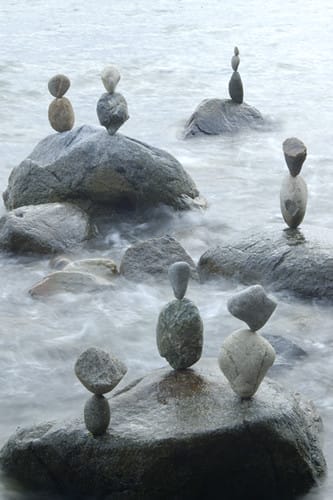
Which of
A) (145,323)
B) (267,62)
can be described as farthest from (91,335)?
(267,62)

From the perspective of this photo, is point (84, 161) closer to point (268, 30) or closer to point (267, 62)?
point (267, 62)

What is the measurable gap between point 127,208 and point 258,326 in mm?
3293

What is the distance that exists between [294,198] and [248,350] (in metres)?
2.30

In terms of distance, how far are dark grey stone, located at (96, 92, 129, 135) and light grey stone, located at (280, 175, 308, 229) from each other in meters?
1.39

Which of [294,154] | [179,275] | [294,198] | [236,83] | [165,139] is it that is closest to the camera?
[179,275]

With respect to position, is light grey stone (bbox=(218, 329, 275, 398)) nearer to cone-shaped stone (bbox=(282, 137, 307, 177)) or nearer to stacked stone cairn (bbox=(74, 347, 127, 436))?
stacked stone cairn (bbox=(74, 347, 127, 436))

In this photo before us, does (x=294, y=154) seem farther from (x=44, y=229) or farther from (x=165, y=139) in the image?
(x=165, y=139)

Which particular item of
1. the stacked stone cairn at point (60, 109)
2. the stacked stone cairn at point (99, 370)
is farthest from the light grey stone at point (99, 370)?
the stacked stone cairn at point (60, 109)

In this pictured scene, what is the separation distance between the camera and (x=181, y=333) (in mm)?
3920

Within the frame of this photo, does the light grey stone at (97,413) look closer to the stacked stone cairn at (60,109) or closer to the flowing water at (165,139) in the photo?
the flowing water at (165,139)

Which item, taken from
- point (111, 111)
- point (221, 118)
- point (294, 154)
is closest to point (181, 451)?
point (294, 154)

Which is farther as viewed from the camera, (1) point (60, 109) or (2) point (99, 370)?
(1) point (60, 109)

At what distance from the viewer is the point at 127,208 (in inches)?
273

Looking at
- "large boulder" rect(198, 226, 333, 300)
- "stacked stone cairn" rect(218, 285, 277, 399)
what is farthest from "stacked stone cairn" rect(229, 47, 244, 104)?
"stacked stone cairn" rect(218, 285, 277, 399)
